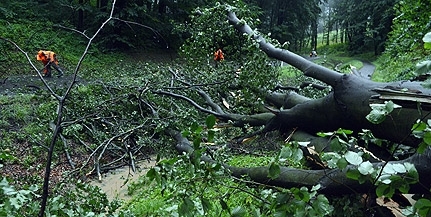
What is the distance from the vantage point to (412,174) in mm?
1328

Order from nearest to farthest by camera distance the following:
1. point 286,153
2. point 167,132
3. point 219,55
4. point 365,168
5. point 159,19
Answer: point 365,168, point 286,153, point 167,132, point 219,55, point 159,19

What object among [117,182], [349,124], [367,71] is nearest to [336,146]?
[349,124]

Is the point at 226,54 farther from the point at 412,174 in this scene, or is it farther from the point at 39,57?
the point at 39,57

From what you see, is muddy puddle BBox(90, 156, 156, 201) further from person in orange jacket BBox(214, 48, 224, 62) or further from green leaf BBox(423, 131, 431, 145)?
green leaf BBox(423, 131, 431, 145)

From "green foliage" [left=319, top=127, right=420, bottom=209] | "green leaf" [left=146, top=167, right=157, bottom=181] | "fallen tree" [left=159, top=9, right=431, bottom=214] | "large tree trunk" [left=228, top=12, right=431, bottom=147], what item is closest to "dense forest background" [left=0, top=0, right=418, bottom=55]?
"fallen tree" [left=159, top=9, right=431, bottom=214]

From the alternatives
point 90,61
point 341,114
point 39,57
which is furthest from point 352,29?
point 341,114

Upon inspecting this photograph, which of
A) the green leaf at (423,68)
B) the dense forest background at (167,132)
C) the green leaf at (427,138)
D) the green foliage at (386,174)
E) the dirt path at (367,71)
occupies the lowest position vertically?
the dirt path at (367,71)

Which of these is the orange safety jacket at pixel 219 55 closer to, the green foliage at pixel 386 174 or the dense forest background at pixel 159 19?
the dense forest background at pixel 159 19

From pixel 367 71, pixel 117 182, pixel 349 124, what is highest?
pixel 349 124

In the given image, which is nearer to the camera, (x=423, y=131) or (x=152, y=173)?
(x=423, y=131)

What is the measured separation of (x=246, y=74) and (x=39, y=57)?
28.2ft

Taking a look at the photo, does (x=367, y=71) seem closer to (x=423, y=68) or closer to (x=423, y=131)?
(x=423, y=131)

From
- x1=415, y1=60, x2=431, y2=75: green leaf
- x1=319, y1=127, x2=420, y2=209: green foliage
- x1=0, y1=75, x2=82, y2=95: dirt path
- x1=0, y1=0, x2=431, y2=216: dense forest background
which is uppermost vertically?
x1=415, y1=60, x2=431, y2=75: green leaf

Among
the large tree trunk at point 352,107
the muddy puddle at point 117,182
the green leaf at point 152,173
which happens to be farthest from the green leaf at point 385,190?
the muddy puddle at point 117,182
